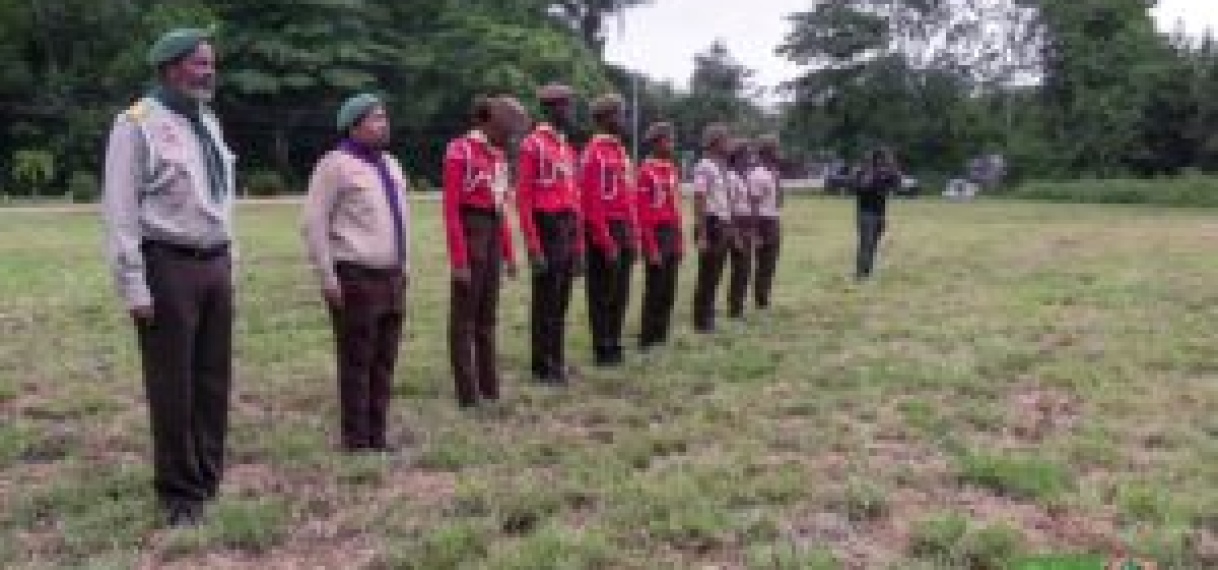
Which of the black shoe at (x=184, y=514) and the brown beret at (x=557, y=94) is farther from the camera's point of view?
the brown beret at (x=557, y=94)

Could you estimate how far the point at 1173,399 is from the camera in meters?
8.04

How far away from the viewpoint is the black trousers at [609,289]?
9141 mm

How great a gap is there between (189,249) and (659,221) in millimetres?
5002

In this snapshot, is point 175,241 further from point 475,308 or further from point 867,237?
point 867,237

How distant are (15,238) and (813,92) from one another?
43.4m

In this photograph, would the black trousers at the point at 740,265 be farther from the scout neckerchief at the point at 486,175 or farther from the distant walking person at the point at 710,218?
the scout neckerchief at the point at 486,175

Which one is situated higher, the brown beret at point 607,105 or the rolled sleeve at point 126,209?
the brown beret at point 607,105

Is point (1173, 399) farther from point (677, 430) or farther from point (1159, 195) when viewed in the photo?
point (1159, 195)

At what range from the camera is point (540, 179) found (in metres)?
8.24

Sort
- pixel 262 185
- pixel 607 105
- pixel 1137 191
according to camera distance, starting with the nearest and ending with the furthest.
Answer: pixel 607 105 < pixel 1137 191 < pixel 262 185

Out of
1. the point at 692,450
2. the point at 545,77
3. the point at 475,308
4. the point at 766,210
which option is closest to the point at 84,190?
the point at 545,77

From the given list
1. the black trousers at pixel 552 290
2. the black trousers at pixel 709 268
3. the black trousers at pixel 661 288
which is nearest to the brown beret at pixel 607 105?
the black trousers at pixel 552 290

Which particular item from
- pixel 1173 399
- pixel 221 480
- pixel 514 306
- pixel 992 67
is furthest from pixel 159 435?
pixel 992 67

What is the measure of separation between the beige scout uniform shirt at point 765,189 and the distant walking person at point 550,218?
13.2 feet
